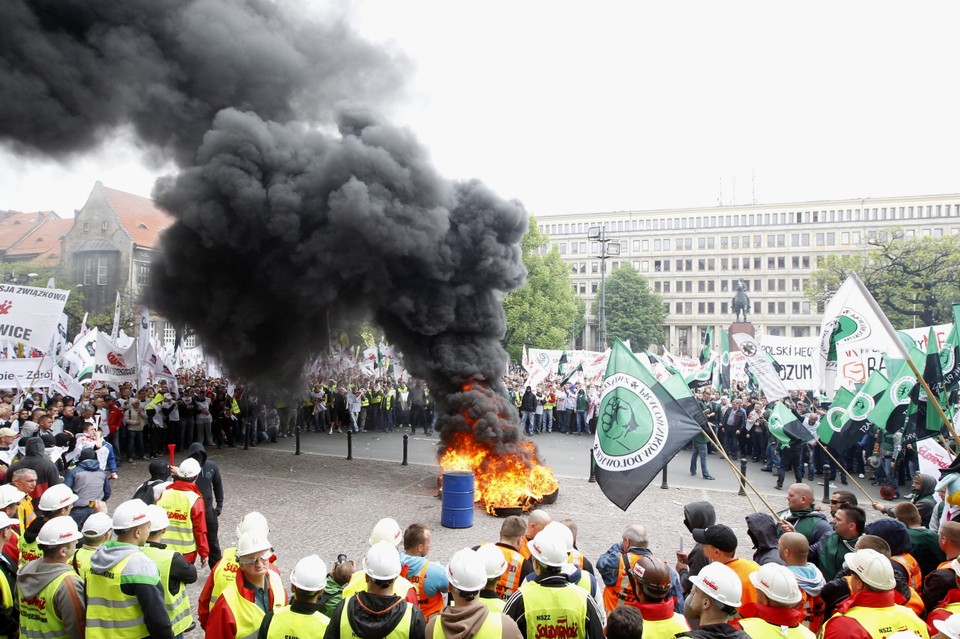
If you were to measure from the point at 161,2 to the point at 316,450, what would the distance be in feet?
37.1

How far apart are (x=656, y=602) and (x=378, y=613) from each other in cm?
159

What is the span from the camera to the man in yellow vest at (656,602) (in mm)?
3652

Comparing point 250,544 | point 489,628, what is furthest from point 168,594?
point 489,628

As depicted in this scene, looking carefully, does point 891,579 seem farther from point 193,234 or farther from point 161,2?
point 161,2

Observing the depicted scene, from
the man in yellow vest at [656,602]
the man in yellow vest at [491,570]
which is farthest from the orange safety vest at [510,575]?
the man in yellow vest at [656,602]

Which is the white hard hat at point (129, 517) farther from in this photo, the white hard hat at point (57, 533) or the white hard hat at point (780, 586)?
the white hard hat at point (780, 586)

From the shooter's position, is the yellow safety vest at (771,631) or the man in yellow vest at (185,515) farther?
the man in yellow vest at (185,515)

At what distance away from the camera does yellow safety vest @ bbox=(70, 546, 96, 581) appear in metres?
4.23

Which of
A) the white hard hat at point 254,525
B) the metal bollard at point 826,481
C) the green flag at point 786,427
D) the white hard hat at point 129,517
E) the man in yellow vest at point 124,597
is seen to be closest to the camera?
the man in yellow vest at point 124,597

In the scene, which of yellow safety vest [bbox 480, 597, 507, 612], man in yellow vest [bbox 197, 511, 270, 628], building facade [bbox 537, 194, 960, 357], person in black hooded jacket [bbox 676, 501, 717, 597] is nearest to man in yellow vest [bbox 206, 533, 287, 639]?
man in yellow vest [bbox 197, 511, 270, 628]

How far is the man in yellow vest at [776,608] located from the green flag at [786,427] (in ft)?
30.2

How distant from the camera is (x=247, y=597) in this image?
3996 mm

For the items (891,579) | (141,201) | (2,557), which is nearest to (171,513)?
(2,557)

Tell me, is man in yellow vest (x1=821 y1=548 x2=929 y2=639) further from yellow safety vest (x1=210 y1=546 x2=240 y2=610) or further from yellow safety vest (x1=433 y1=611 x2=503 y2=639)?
yellow safety vest (x1=210 y1=546 x2=240 y2=610)
